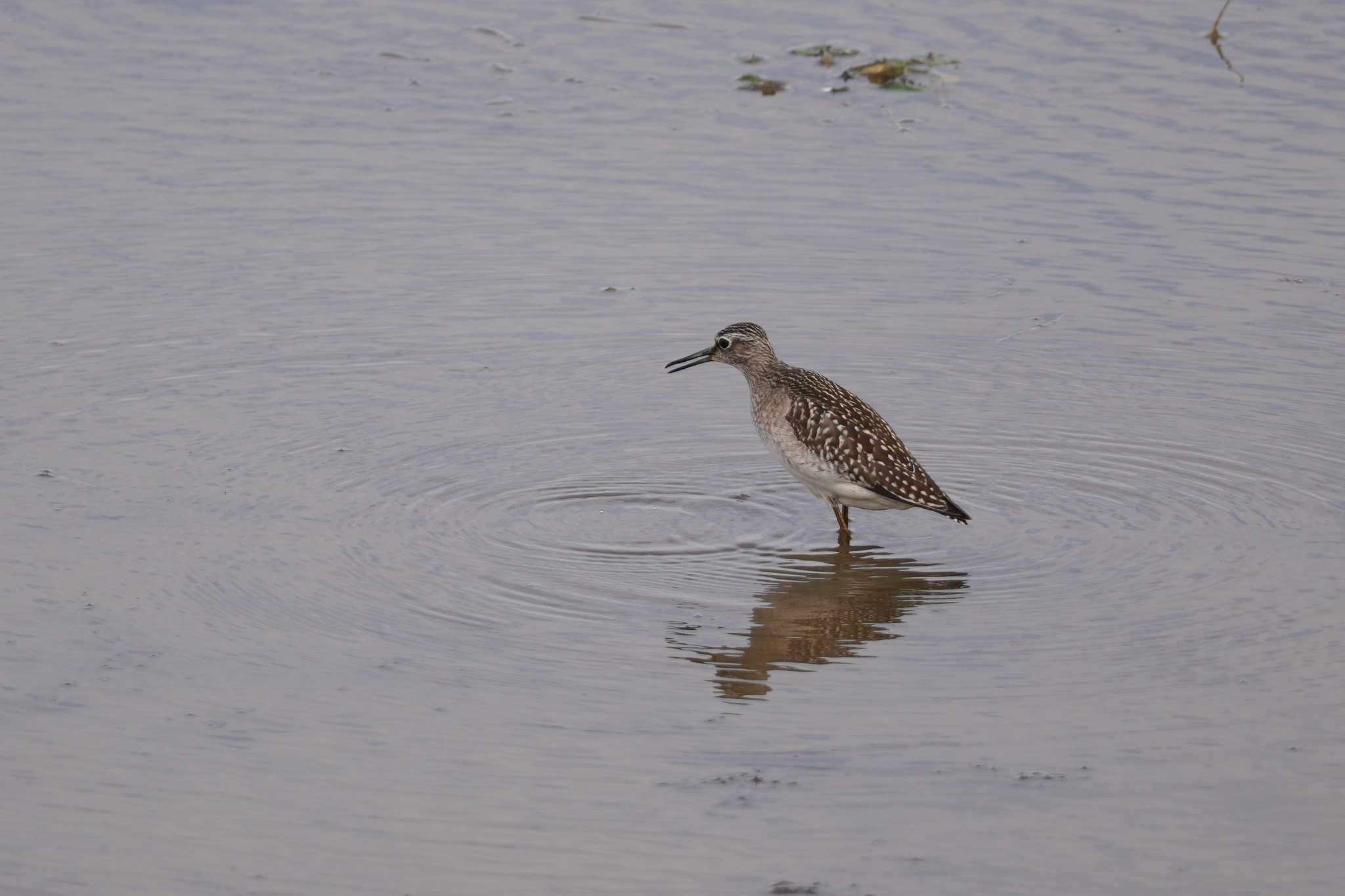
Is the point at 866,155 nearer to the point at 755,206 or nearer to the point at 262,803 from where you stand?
the point at 755,206

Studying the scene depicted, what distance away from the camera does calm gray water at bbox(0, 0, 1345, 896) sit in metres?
6.30

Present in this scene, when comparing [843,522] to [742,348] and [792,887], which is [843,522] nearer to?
[742,348]

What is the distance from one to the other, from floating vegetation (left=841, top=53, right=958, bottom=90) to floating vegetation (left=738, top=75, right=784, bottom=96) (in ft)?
2.05

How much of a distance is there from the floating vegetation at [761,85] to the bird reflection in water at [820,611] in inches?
308

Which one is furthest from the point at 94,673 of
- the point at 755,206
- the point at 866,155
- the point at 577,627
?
the point at 866,155

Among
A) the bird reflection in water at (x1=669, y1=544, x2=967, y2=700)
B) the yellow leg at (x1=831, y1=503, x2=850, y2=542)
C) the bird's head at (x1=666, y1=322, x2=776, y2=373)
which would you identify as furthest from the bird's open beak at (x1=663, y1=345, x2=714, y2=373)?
the bird reflection in water at (x1=669, y1=544, x2=967, y2=700)

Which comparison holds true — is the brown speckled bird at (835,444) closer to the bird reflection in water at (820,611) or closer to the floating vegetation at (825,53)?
the bird reflection in water at (820,611)

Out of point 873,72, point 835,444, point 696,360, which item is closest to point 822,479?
point 835,444

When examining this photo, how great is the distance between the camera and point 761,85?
16391mm

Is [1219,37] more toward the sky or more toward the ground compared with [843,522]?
more toward the sky

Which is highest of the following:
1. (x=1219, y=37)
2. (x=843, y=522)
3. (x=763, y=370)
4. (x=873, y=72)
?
(x=1219, y=37)

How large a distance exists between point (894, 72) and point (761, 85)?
3.79 ft

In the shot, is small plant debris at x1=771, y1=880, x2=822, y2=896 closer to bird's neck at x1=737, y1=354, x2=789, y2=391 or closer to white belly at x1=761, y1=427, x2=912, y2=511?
white belly at x1=761, y1=427, x2=912, y2=511

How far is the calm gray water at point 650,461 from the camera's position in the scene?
248 inches
